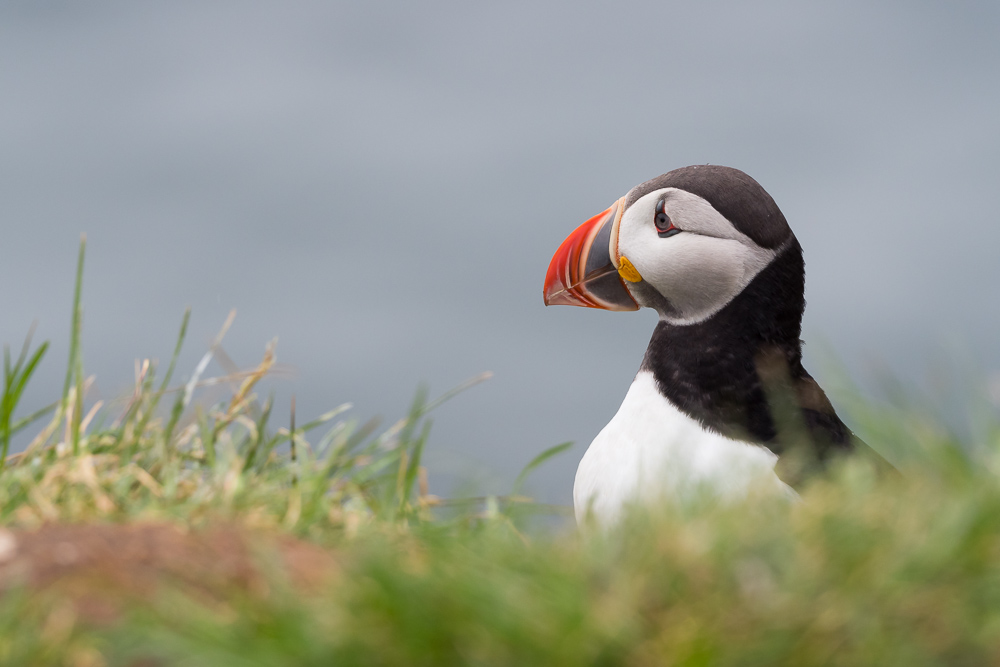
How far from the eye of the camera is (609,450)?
4.48m

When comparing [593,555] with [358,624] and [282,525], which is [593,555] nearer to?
[358,624]

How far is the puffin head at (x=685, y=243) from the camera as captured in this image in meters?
4.55

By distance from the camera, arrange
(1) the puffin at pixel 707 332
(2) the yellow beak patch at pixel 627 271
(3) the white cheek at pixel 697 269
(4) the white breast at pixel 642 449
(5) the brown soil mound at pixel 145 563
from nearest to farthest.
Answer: (5) the brown soil mound at pixel 145 563 < (4) the white breast at pixel 642 449 < (1) the puffin at pixel 707 332 < (3) the white cheek at pixel 697 269 < (2) the yellow beak patch at pixel 627 271

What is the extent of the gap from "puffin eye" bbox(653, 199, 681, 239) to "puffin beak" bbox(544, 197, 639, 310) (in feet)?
0.85

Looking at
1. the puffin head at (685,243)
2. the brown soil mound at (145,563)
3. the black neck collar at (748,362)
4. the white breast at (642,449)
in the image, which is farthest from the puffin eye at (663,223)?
the brown soil mound at (145,563)

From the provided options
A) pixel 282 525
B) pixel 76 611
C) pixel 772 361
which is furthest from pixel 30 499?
pixel 772 361

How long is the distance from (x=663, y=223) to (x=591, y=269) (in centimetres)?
49

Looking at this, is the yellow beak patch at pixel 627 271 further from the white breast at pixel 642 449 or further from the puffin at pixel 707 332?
the white breast at pixel 642 449

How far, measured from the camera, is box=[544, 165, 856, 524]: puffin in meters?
4.26

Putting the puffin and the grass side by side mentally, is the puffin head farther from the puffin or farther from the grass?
the grass

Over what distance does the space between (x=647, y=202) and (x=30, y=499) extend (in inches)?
122

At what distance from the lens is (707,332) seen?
4.56 m

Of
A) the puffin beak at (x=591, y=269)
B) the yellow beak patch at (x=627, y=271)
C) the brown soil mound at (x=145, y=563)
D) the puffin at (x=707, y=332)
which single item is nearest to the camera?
the brown soil mound at (x=145, y=563)

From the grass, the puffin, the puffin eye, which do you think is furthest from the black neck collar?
the grass
